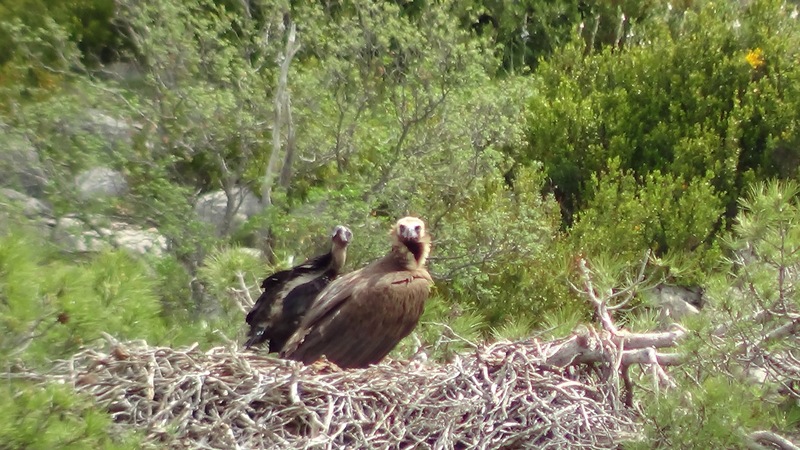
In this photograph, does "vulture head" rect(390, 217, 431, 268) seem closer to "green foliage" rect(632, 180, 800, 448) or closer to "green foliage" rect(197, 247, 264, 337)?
"green foliage" rect(197, 247, 264, 337)

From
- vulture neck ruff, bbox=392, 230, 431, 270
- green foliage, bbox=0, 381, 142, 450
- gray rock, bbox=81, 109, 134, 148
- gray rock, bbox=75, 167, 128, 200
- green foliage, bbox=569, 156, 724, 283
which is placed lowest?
green foliage, bbox=569, 156, 724, 283

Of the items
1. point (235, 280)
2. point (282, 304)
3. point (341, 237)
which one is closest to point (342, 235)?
point (341, 237)

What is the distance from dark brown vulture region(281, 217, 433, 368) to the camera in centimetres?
605

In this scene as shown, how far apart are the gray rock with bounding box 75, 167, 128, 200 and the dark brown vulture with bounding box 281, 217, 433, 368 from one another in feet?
11.6

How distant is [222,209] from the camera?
10.1 meters

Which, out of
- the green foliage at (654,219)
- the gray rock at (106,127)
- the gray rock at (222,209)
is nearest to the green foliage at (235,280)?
the gray rock at (222,209)

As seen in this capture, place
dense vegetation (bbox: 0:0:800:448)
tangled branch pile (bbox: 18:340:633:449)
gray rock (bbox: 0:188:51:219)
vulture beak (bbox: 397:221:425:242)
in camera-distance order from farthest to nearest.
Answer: gray rock (bbox: 0:188:51:219) < vulture beak (bbox: 397:221:425:242) < tangled branch pile (bbox: 18:340:633:449) < dense vegetation (bbox: 0:0:800:448)

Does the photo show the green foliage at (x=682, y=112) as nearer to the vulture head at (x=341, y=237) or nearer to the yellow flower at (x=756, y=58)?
the yellow flower at (x=756, y=58)

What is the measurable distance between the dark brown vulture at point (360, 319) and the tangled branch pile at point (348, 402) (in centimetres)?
82

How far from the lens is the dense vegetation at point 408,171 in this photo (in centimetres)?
425

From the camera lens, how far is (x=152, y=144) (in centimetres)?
938

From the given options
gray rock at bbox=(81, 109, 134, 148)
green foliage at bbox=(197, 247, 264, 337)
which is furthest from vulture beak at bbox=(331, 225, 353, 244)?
gray rock at bbox=(81, 109, 134, 148)

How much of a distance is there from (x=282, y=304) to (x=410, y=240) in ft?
2.52

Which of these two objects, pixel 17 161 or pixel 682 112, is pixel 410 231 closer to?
pixel 17 161
